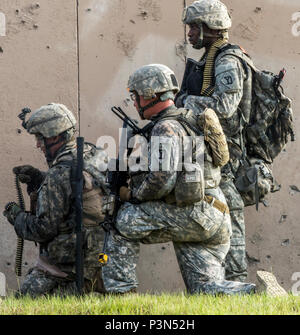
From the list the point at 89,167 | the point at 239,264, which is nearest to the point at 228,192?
the point at 239,264

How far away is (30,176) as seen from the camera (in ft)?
23.2

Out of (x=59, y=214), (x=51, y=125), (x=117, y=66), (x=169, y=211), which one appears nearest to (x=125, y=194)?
(x=169, y=211)

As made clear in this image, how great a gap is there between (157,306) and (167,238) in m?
0.74

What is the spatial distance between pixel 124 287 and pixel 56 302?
18.5 inches

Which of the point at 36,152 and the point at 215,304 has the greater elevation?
the point at 36,152

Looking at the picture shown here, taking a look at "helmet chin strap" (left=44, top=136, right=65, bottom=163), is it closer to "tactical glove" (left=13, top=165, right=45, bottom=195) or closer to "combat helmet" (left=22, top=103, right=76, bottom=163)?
"combat helmet" (left=22, top=103, right=76, bottom=163)

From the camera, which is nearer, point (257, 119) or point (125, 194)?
point (125, 194)

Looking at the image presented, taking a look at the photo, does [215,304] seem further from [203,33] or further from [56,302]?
[203,33]

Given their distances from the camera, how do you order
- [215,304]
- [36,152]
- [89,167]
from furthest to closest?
[36,152] → [89,167] → [215,304]

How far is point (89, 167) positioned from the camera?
670cm

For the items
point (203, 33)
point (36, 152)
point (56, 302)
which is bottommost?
point (56, 302)

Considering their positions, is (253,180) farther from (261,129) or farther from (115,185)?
(115,185)

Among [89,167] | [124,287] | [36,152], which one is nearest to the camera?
[124,287]

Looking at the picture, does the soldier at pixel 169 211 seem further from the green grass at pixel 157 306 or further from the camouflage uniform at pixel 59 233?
the camouflage uniform at pixel 59 233
